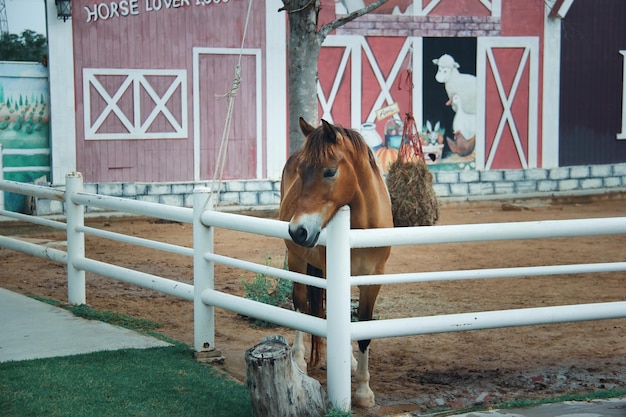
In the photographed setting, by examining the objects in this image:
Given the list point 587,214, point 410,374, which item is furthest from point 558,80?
point 410,374

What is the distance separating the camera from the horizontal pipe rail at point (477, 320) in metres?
4.93

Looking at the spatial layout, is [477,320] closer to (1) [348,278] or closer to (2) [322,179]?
(1) [348,278]

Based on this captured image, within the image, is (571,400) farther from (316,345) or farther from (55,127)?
(55,127)

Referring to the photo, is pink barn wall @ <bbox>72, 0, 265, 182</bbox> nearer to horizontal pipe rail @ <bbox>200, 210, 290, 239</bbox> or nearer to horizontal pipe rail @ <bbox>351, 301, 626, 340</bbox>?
horizontal pipe rail @ <bbox>200, 210, 290, 239</bbox>

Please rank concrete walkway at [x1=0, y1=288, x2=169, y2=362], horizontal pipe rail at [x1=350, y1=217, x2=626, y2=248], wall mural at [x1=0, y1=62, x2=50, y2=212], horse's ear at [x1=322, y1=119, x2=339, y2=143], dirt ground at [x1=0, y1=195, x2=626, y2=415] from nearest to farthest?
horizontal pipe rail at [x1=350, y1=217, x2=626, y2=248] < horse's ear at [x1=322, y1=119, x2=339, y2=143] < dirt ground at [x1=0, y1=195, x2=626, y2=415] < concrete walkway at [x1=0, y1=288, x2=169, y2=362] < wall mural at [x1=0, y1=62, x2=50, y2=212]

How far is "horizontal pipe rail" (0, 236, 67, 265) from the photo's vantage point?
789 centimetres

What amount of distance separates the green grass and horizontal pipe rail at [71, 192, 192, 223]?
1012 millimetres

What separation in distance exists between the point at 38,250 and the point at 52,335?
2172 mm

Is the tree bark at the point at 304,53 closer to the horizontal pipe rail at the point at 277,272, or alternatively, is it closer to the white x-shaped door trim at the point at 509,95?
the horizontal pipe rail at the point at 277,272

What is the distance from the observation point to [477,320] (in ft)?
16.8

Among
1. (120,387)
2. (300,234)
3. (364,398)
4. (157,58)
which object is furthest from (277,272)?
(157,58)

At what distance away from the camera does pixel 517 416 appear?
4.73 meters

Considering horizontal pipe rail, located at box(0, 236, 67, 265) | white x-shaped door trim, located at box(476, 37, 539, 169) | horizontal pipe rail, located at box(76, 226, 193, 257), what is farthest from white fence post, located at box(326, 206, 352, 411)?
white x-shaped door trim, located at box(476, 37, 539, 169)

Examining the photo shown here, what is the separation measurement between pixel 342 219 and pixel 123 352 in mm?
2042
